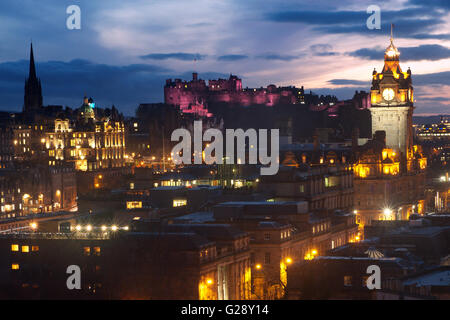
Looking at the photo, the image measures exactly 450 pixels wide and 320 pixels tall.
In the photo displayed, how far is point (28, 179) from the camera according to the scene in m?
122

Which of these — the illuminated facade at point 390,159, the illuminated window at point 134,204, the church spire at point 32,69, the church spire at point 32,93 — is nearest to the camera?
the illuminated window at point 134,204

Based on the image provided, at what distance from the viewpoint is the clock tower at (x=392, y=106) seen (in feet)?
441

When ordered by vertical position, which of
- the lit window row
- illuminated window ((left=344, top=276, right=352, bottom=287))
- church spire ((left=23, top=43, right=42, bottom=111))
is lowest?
illuminated window ((left=344, top=276, right=352, bottom=287))

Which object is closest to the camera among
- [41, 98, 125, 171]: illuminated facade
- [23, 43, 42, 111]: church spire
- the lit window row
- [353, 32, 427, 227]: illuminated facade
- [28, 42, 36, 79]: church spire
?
the lit window row

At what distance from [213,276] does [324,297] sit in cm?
717

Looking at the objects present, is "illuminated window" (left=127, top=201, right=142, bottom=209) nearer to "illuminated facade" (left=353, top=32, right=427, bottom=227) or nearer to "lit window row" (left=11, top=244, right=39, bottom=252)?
"lit window row" (left=11, top=244, right=39, bottom=252)

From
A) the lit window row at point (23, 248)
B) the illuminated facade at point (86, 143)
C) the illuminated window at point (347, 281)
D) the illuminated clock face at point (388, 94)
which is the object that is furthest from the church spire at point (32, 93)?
the illuminated window at point (347, 281)

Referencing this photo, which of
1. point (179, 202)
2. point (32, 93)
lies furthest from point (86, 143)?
point (179, 202)

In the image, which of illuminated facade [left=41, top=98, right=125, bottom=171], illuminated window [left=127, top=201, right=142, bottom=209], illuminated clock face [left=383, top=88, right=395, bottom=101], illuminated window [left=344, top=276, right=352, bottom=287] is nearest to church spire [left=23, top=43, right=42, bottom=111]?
illuminated facade [left=41, top=98, right=125, bottom=171]

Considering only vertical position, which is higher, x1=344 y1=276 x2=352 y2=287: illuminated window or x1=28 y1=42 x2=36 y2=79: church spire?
x1=28 y1=42 x2=36 y2=79: church spire

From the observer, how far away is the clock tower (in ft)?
Result: 441

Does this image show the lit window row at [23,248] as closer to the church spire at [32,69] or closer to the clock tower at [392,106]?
the clock tower at [392,106]

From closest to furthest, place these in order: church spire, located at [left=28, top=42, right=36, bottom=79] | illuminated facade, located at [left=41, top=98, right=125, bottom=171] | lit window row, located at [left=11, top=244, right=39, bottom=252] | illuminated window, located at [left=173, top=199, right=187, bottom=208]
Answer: lit window row, located at [left=11, top=244, right=39, bottom=252], illuminated window, located at [left=173, top=199, right=187, bottom=208], illuminated facade, located at [left=41, top=98, right=125, bottom=171], church spire, located at [left=28, top=42, right=36, bottom=79]
